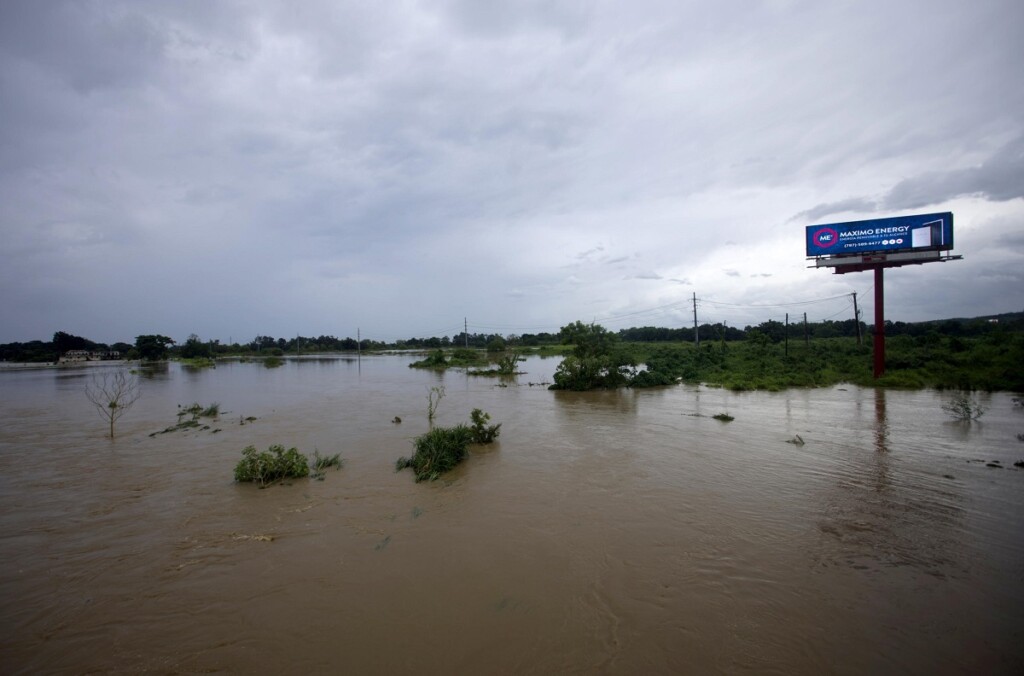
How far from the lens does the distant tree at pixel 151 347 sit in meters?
54.4

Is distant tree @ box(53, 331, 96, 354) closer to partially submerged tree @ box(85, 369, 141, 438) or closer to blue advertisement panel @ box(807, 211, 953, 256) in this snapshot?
partially submerged tree @ box(85, 369, 141, 438)

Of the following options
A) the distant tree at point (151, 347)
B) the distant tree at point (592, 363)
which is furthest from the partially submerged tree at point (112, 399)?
the distant tree at point (151, 347)

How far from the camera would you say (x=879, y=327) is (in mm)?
17812

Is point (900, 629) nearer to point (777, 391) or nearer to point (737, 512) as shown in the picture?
point (737, 512)

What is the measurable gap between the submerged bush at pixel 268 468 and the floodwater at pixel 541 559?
10.8 inches

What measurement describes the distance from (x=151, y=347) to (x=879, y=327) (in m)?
71.7

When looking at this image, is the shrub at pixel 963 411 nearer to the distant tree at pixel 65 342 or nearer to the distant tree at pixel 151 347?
the distant tree at pixel 151 347

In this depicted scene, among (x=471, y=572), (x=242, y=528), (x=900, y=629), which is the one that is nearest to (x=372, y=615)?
(x=471, y=572)

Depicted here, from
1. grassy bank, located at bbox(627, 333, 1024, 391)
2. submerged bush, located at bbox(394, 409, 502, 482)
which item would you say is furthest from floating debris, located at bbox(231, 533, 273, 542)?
grassy bank, located at bbox(627, 333, 1024, 391)

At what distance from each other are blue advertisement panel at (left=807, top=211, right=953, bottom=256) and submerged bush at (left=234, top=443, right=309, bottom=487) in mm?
21863

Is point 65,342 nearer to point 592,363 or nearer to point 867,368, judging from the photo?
point 592,363

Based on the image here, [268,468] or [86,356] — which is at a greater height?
[86,356]

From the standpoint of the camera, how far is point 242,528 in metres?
5.91

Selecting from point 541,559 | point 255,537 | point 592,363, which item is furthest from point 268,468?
point 592,363
